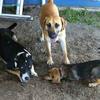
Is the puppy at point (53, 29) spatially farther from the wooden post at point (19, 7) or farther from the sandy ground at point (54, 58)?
Answer: the wooden post at point (19, 7)

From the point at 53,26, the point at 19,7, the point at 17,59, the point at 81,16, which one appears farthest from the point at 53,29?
the point at 81,16

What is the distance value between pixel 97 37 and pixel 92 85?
1726 mm

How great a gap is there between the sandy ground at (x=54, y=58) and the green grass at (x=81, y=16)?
21cm

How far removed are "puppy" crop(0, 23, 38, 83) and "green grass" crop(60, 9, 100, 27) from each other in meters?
2.26

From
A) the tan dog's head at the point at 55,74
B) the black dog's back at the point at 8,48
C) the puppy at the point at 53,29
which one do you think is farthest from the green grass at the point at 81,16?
the tan dog's head at the point at 55,74

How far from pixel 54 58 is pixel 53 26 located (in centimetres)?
78

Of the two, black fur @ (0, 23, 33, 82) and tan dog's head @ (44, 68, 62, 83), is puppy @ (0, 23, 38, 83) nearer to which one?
black fur @ (0, 23, 33, 82)

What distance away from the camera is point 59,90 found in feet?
15.7

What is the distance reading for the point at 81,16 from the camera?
721cm

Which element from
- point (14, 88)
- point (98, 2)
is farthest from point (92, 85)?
point (98, 2)

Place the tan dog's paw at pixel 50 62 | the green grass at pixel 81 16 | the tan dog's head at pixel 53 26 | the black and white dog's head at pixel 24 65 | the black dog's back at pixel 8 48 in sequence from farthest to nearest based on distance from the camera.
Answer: the green grass at pixel 81 16, the tan dog's paw at pixel 50 62, the tan dog's head at pixel 53 26, the black dog's back at pixel 8 48, the black and white dog's head at pixel 24 65

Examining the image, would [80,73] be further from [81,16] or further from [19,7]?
[19,7]

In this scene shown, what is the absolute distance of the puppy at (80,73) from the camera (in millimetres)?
4731

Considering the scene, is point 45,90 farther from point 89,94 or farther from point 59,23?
point 59,23
